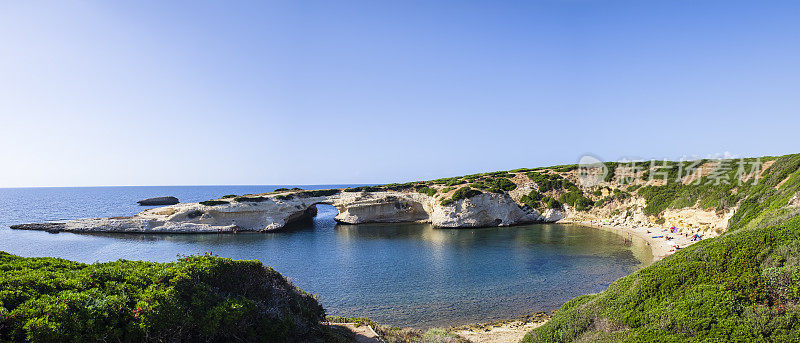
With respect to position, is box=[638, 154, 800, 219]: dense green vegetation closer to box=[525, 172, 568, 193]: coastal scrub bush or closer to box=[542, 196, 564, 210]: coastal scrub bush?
box=[542, 196, 564, 210]: coastal scrub bush

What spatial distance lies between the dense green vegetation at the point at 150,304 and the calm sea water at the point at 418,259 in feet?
32.5

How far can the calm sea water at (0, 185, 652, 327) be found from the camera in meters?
20.6

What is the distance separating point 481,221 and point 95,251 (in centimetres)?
4843

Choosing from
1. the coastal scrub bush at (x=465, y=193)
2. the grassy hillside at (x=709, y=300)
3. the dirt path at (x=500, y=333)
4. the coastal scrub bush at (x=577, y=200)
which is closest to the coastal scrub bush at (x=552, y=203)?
the coastal scrub bush at (x=577, y=200)

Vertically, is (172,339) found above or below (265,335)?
above

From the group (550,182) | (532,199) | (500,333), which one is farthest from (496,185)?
(500,333)

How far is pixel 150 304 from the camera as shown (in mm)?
7227

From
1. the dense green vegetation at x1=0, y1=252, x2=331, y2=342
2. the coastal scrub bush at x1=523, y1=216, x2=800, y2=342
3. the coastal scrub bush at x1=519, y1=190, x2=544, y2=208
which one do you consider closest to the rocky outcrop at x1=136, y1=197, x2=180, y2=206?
the coastal scrub bush at x1=519, y1=190, x2=544, y2=208

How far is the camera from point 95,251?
37375 millimetres

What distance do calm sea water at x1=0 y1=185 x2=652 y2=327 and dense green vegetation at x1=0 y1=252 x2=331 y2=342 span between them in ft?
32.5

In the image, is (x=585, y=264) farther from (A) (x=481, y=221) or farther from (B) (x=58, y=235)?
(B) (x=58, y=235)

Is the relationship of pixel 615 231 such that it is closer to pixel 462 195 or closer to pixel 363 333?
pixel 462 195

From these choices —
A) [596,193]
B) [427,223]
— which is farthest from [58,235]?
[596,193]

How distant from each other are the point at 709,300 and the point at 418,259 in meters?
24.5
